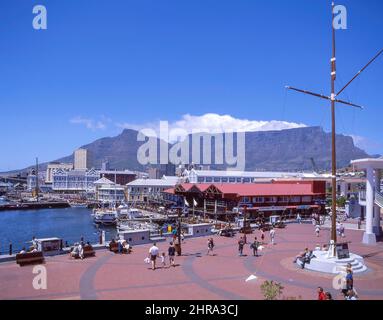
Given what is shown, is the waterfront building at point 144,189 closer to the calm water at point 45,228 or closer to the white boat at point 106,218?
the calm water at point 45,228

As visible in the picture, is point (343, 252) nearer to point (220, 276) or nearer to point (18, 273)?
point (220, 276)

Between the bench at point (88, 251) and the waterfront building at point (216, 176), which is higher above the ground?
the waterfront building at point (216, 176)

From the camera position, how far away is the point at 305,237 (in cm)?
3503

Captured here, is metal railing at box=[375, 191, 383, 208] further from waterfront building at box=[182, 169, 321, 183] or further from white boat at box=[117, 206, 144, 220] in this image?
waterfront building at box=[182, 169, 321, 183]

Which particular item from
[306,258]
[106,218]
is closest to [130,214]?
[106,218]

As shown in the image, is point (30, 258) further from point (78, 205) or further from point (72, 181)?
point (72, 181)

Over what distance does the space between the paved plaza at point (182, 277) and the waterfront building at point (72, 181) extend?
163 metres

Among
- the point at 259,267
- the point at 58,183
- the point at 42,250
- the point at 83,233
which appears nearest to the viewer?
the point at 259,267

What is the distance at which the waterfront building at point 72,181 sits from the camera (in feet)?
591

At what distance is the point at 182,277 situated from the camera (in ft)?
62.5

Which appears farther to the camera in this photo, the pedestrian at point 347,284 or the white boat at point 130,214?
the white boat at point 130,214

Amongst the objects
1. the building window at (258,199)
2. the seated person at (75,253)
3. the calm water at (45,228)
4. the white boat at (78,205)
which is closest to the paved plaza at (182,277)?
the seated person at (75,253)
